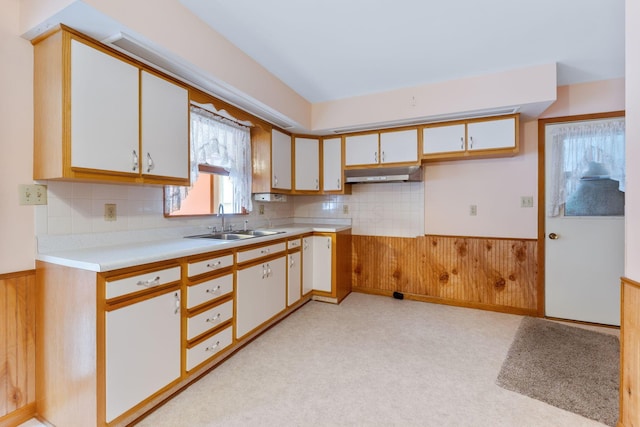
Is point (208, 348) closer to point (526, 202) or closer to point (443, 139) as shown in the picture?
point (443, 139)

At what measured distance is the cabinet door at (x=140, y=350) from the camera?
1.44 metres

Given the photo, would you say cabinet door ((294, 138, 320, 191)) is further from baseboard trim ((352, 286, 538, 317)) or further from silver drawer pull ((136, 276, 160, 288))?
silver drawer pull ((136, 276, 160, 288))

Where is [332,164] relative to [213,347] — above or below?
above

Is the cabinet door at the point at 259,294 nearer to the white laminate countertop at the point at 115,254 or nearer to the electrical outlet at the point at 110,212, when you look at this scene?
the white laminate countertop at the point at 115,254

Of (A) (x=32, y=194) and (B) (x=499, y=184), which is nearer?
(A) (x=32, y=194)

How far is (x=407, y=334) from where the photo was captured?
2.69 m

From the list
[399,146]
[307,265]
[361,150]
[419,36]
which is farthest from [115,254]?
[399,146]

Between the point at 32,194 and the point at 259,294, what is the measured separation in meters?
1.63

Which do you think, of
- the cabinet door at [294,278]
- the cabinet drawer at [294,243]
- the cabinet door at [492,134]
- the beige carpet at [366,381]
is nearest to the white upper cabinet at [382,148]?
the cabinet door at [492,134]

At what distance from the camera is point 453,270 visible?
11.3ft

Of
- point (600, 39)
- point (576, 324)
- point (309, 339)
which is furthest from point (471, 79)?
point (309, 339)

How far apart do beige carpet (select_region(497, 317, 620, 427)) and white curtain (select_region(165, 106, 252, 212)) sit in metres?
2.71

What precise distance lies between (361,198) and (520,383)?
8.33ft

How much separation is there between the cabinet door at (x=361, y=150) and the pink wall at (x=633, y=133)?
2.25 metres
